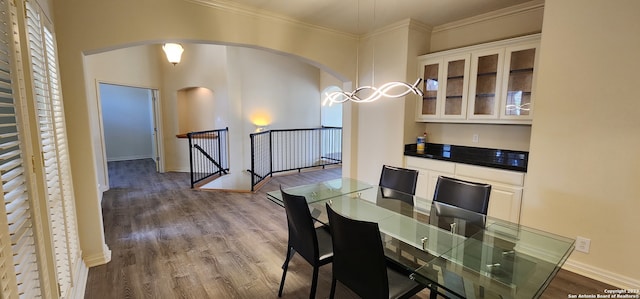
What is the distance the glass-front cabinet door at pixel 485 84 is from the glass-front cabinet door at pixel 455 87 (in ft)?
0.23

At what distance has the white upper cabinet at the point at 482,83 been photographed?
289 cm

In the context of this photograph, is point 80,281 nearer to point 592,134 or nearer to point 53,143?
point 53,143

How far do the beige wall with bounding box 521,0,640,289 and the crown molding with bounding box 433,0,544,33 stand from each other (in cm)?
68

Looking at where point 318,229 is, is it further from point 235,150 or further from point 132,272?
point 235,150

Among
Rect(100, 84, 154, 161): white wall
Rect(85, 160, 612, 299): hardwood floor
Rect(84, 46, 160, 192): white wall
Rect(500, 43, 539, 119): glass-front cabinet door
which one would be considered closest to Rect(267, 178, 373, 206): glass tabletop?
Rect(85, 160, 612, 299): hardwood floor

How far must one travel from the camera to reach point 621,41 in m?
2.12

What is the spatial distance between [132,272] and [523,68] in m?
4.32

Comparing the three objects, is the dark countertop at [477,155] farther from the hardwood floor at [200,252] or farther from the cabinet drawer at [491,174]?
the hardwood floor at [200,252]

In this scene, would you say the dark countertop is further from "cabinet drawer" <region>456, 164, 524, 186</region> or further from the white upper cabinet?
the white upper cabinet

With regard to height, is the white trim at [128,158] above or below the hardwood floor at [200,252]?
above

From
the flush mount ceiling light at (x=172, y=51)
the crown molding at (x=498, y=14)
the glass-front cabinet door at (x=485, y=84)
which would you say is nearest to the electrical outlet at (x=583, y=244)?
the glass-front cabinet door at (x=485, y=84)

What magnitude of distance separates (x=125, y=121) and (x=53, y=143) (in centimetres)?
729

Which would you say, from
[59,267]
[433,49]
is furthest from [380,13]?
[59,267]

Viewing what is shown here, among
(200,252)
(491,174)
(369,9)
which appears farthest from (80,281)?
(491,174)
